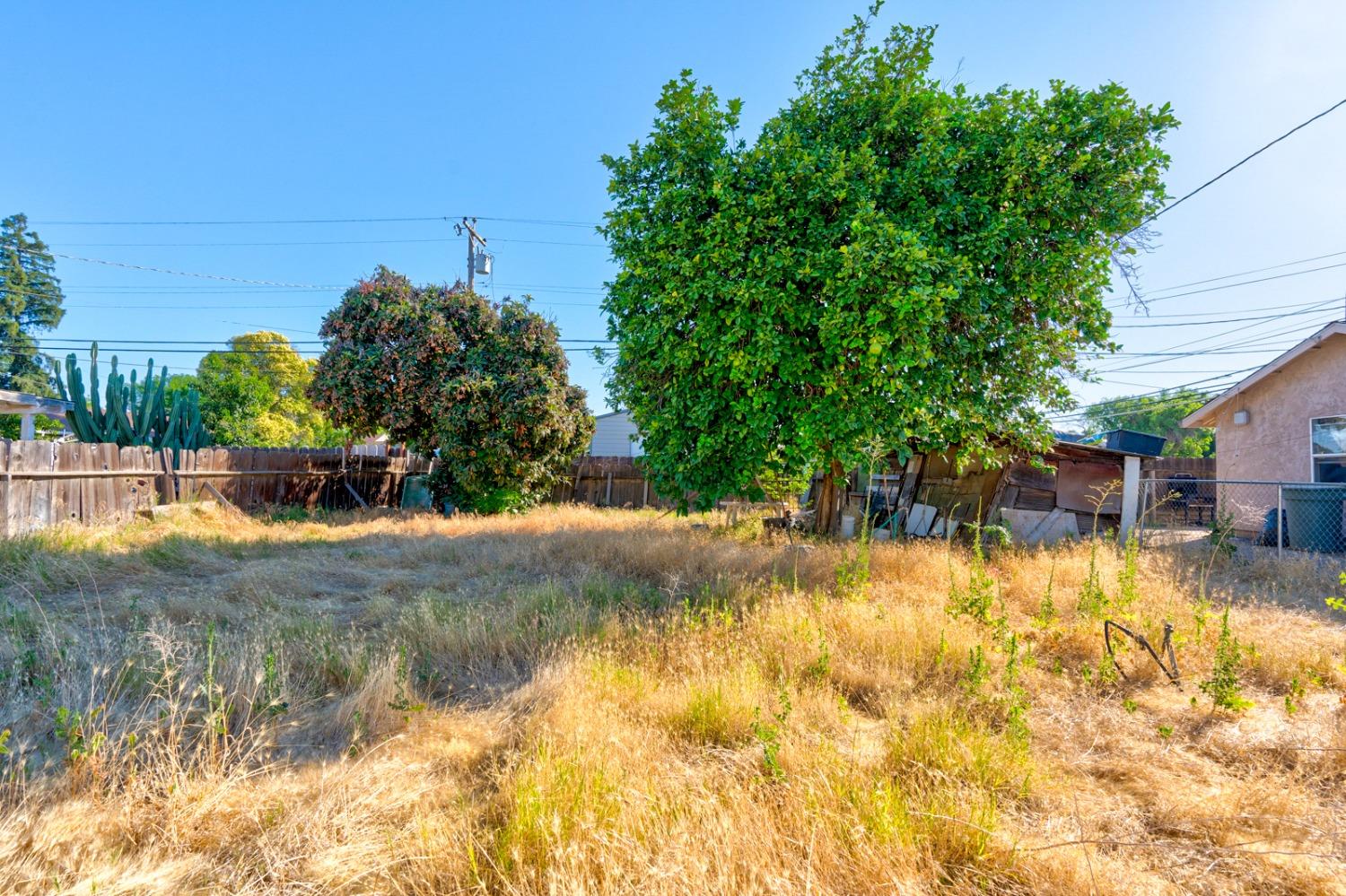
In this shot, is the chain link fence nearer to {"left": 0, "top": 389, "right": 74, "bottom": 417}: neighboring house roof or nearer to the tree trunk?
the tree trunk

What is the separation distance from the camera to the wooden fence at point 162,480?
8328 mm

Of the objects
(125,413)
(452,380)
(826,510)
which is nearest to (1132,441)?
(826,510)

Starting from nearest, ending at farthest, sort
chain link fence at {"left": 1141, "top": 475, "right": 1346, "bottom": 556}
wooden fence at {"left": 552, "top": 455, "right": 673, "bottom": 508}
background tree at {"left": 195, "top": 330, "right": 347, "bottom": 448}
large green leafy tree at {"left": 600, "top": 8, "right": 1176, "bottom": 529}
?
large green leafy tree at {"left": 600, "top": 8, "right": 1176, "bottom": 529}
chain link fence at {"left": 1141, "top": 475, "right": 1346, "bottom": 556}
wooden fence at {"left": 552, "top": 455, "right": 673, "bottom": 508}
background tree at {"left": 195, "top": 330, "right": 347, "bottom": 448}

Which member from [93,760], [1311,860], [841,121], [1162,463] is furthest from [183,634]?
[1162,463]

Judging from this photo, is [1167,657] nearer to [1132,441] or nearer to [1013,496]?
[1013,496]

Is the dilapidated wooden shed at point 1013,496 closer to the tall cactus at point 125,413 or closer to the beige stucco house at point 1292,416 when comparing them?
the beige stucco house at point 1292,416

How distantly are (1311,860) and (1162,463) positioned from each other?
2638 cm

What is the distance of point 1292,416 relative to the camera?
39.2 ft

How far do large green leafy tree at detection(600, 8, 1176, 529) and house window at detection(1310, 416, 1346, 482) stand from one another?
27.2 feet

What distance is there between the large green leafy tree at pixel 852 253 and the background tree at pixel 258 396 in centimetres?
1420

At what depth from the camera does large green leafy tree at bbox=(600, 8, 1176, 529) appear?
240 inches

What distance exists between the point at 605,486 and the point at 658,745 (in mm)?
16098

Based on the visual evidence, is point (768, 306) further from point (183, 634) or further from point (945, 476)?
point (945, 476)

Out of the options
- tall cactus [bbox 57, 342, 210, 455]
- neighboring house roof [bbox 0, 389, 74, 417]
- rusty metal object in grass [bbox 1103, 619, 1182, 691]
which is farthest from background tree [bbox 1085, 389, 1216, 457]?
neighboring house roof [bbox 0, 389, 74, 417]
